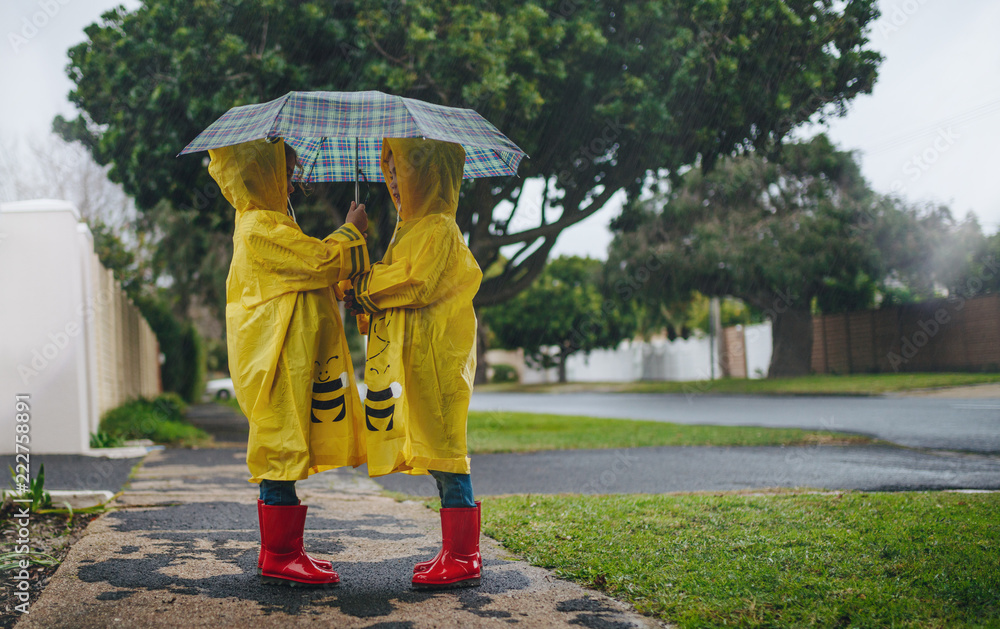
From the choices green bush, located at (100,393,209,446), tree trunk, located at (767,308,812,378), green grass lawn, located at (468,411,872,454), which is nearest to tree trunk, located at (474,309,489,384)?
tree trunk, located at (767,308,812,378)

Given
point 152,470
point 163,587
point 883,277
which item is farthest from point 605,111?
point 883,277

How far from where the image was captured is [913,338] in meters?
22.9

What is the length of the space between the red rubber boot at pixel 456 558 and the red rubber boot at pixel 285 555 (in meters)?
0.38

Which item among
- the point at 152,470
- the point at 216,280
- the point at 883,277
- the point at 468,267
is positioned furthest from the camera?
the point at 883,277

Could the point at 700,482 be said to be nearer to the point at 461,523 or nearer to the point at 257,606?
the point at 461,523

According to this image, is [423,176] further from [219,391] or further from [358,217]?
[219,391]

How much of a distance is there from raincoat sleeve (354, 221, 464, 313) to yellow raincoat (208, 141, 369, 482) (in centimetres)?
12

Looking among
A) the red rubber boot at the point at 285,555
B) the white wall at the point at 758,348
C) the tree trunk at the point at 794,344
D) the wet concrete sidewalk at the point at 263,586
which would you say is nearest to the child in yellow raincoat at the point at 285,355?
the red rubber boot at the point at 285,555

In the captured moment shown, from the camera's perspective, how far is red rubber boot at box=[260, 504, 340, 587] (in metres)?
2.89

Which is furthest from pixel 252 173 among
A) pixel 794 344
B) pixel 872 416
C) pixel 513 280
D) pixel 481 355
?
pixel 481 355

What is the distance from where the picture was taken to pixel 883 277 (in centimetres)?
2238

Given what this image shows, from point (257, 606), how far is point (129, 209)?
923 inches

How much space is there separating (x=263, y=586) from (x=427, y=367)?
40.8 inches

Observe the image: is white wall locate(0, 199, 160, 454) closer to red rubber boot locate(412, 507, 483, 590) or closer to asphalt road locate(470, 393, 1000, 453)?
red rubber boot locate(412, 507, 483, 590)
